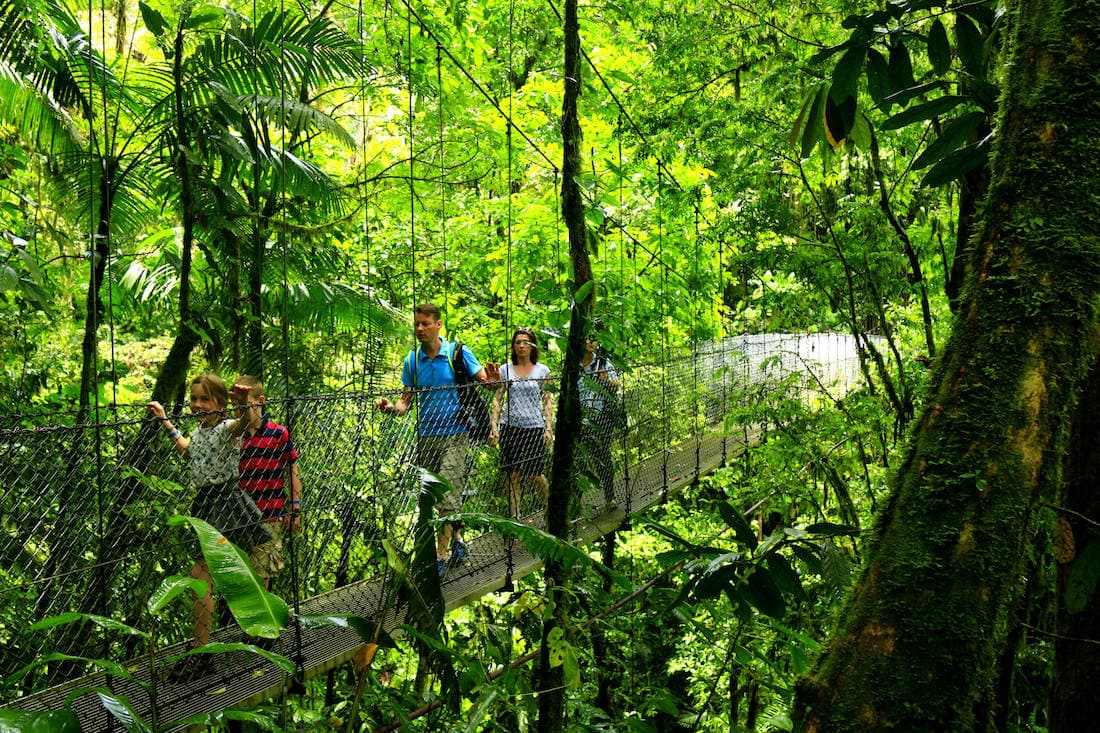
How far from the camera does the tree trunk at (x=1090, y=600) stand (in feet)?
3.27

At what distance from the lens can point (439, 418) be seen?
2.78m

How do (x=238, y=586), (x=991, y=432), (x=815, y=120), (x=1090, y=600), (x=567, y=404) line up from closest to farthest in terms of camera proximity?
(x=991, y=432), (x=1090, y=600), (x=238, y=586), (x=815, y=120), (x=567, y=404)

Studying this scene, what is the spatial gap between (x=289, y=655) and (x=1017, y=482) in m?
1.92

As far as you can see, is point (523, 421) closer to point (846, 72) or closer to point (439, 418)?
point (439, 418)

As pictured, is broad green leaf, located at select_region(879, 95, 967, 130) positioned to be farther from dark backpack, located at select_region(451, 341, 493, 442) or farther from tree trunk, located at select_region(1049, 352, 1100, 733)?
dark backpack, located at select_region(451, 341, 493, 442)

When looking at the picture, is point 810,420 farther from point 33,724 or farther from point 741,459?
point 33,724

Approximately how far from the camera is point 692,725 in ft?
8.83

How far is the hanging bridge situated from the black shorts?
0.06 metres

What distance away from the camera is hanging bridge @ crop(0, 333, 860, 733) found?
1714 mm

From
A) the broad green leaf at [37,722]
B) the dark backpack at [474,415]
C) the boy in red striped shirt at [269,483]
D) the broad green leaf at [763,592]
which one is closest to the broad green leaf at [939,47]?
the broad green leaf at [763,592]

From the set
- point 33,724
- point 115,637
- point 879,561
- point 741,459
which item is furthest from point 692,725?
point 741,459

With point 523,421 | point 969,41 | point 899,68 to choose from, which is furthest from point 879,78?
point 523,421

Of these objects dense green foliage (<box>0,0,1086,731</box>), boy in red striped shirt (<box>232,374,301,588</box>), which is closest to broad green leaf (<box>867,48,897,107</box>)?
dense green foliage (<box>0,0,1086,731</box>)

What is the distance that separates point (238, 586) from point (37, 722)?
0.96 ft
